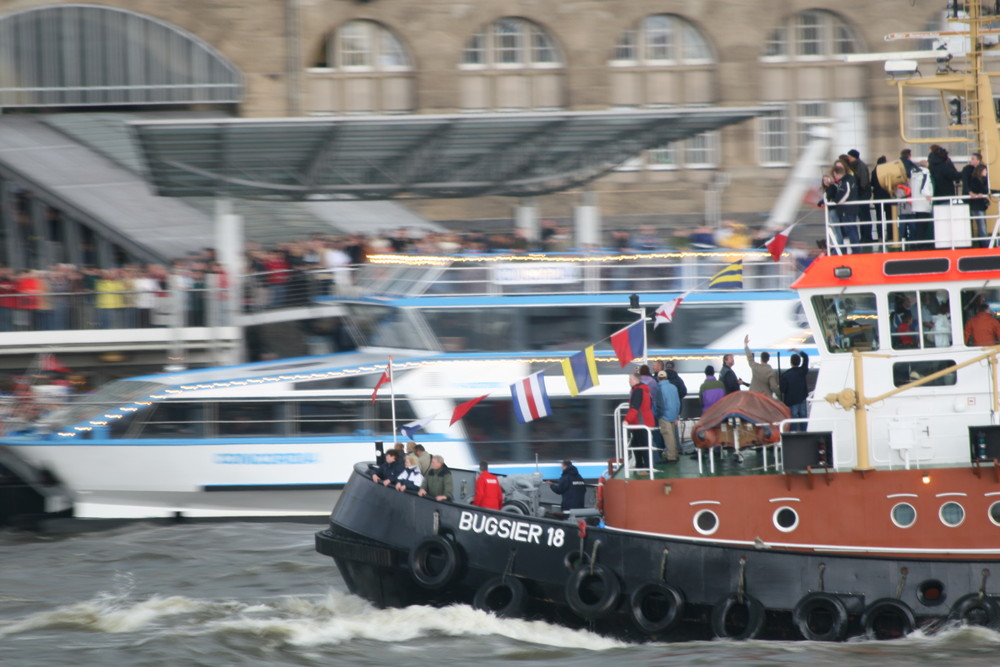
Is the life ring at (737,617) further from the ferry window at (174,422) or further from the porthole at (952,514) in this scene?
the ferry window at (174,422)

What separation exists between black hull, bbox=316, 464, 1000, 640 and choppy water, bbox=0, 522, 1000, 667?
18cm

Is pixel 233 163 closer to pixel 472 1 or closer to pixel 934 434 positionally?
pixel 472 1

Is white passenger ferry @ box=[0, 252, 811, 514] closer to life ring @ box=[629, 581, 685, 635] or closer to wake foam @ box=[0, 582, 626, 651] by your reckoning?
wake foam @ box=[0, 582, 626, 651]

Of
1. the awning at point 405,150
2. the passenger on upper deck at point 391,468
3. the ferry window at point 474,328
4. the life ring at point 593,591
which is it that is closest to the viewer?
the life ring at point 593,591

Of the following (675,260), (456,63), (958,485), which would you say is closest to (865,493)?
(958,485)

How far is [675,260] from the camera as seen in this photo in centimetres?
2270

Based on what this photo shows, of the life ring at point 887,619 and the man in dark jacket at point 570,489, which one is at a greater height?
the man in dark jacket at point 570,489

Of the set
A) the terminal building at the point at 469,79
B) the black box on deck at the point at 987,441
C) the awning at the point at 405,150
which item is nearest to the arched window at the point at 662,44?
the terminal building at the point at 469,79

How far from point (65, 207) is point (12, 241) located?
4.56 feet

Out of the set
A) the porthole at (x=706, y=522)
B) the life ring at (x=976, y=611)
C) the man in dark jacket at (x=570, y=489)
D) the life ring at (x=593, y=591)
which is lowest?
the life ring at (x=976, y=611)

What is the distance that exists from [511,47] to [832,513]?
26.2 metres

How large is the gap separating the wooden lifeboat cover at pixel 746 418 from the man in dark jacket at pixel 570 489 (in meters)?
1.74

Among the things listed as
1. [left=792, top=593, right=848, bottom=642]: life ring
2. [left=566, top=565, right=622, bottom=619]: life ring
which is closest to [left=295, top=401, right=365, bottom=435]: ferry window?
[left=566, top=565, right=622, bottom=619]: life ring

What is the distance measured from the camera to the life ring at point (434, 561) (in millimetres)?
14484
